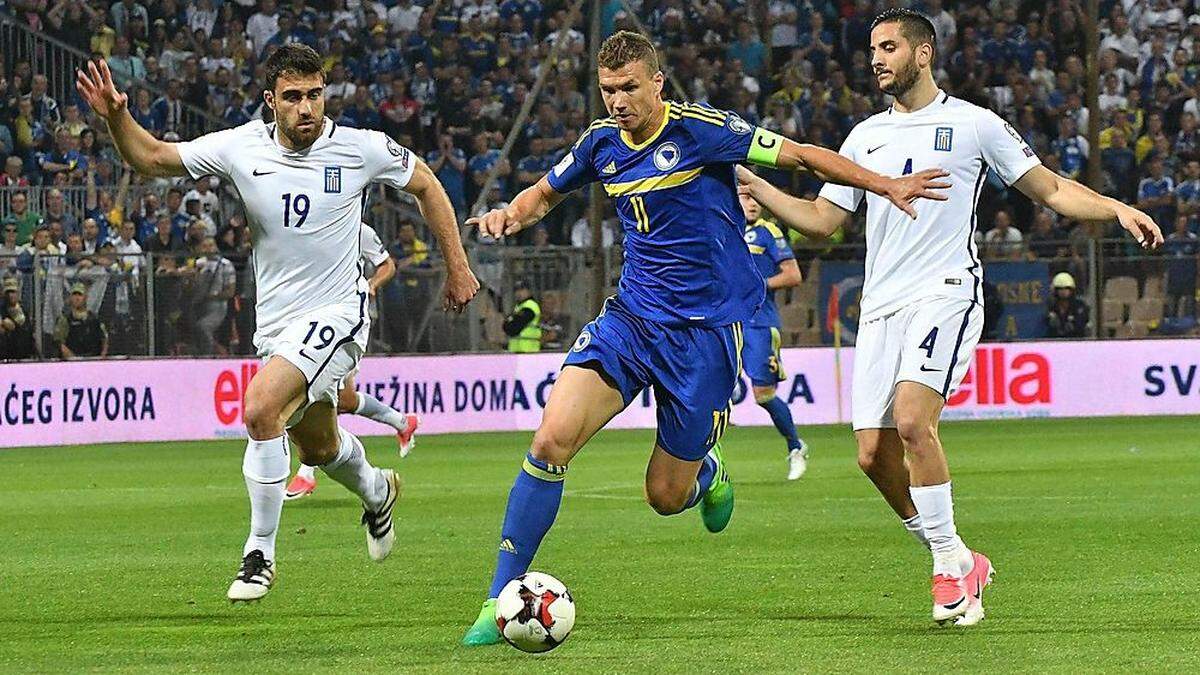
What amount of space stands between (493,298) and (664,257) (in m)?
14.5

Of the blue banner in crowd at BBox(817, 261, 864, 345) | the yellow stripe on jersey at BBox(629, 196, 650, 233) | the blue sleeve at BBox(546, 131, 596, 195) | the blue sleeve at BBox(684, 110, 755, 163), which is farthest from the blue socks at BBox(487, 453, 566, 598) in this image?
A: the blue banner in crowd at BBox(817, 261, 864, 345)

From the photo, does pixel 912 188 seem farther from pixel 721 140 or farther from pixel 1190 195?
pixel 1190 195

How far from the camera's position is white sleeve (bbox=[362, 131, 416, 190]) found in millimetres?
9039

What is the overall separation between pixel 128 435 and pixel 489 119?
7.35 metres

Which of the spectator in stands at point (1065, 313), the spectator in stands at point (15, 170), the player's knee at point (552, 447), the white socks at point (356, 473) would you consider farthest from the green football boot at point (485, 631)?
the spectator in stands at point (15, 170)

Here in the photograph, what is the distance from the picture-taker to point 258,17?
86.6 feet

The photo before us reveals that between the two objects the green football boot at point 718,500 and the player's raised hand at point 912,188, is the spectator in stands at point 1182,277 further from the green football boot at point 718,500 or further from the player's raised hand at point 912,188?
the player's raised hand at point 912,188

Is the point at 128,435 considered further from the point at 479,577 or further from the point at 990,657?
the point at 990,657

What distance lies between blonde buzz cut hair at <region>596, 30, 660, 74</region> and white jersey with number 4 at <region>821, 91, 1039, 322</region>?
112cm

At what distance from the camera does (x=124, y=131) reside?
27.5 feet

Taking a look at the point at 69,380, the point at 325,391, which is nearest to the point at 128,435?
the point at 69,380

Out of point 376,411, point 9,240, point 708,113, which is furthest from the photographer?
point 9,240

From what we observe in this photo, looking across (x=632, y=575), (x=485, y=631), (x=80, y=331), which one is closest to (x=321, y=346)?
(x=632, y=575)

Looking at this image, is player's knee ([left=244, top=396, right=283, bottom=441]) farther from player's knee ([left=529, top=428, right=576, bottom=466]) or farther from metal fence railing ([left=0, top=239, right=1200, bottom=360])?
metal fence railing ([left=0, top=239, right=1200, bottom=360])
